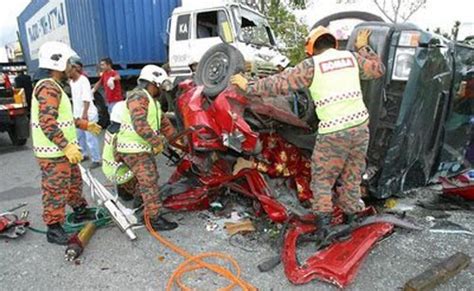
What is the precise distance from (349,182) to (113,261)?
182cm

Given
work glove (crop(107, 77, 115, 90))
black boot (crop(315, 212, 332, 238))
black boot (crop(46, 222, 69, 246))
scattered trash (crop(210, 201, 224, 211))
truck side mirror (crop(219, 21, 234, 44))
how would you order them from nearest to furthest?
black boot (crop(315, 212, 332, 238))
black boot (crop(46, 222, 69, 246))
scattered trash (crop(210, 201, 224, 211))
work glove (crop(107, 77, 115, 90))
truck side mirror (crop(219, 21, 234, 44))

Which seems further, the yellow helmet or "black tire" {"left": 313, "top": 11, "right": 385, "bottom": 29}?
"black tire" {"left": 313, "top": 11, "right": 385, "bottom": 29}

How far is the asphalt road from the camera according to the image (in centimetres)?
259

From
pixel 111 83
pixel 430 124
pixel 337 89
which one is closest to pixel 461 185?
pixel 430 124

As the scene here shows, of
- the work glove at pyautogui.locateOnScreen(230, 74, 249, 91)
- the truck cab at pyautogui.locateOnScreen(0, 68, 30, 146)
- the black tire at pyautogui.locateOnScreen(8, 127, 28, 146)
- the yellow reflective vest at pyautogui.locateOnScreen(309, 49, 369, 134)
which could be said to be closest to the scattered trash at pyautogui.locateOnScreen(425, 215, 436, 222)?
the yellow reflective vest at pyautogui.locateOnScreen(309, 49, 369, 134)

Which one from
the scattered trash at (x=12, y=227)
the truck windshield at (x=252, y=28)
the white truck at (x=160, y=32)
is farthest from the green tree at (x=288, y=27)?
the scattered trash at (x=12, y=227)

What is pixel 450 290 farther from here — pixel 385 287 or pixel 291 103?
pixel 291 103

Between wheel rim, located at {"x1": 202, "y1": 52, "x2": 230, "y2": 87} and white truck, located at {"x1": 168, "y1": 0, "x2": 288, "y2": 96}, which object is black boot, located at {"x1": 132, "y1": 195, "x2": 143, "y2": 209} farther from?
white truck, located at {"x1": 168, "y1": 0, "x2": 288, "y2": 96}

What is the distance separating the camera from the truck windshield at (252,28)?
22.5ft

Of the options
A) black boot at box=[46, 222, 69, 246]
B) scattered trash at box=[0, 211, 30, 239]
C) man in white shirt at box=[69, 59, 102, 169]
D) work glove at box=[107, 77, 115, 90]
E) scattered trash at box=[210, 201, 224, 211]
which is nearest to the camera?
black boot at box=[46, 222, 69, 246]

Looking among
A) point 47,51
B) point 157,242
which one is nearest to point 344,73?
point 157,242

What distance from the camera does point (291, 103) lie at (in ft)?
10.7

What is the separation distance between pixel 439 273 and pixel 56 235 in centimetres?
282

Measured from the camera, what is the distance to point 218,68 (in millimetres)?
3498
